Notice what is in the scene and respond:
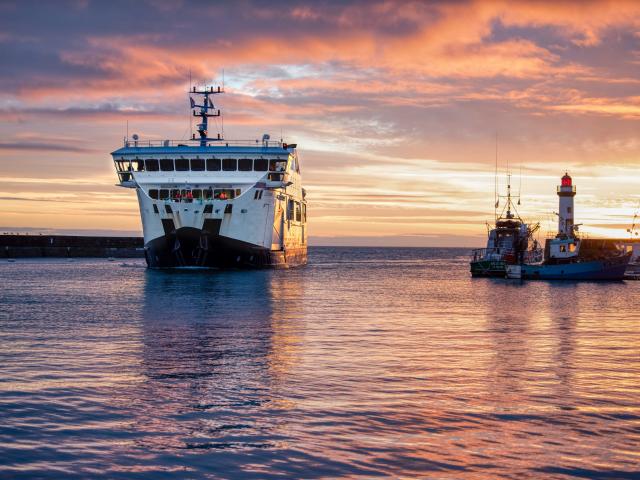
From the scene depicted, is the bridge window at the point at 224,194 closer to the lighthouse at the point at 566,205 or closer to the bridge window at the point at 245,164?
the bridge window at the point at 245,164

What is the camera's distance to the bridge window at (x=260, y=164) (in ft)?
242

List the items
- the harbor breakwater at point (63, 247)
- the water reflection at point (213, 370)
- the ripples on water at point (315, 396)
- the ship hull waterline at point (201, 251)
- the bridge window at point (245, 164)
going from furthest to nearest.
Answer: the harbor breakwater at point (63, 247)
the bridge window at point (245, 164)
the ship hull waterline at point (201, 251)
the water reflection at point (213, 370)
the ripples on water at point (315, 396)

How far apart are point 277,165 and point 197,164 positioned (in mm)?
7571

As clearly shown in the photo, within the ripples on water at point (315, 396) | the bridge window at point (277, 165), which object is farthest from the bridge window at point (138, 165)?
the ripples on water at point (315, 396)

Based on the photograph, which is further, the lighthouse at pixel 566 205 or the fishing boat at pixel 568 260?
the lighthouse at pixel 566 205

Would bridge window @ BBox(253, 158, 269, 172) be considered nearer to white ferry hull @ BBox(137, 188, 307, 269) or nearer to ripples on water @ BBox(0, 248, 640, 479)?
white ferry hull @ BBox(137, 188, 307, 269)

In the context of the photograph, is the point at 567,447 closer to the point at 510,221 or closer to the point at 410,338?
the point at 410,338

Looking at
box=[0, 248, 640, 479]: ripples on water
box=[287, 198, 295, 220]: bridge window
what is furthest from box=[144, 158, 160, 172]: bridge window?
box=[0, 248, 640, 479]: ripples on water

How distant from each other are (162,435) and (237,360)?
28.4 feet

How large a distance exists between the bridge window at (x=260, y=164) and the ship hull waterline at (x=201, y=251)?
7.33m

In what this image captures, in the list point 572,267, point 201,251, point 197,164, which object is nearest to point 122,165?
point 197,164

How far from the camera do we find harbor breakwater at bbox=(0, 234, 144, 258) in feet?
486

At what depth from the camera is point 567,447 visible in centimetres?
1254

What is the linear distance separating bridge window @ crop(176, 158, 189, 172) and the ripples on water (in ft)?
125
